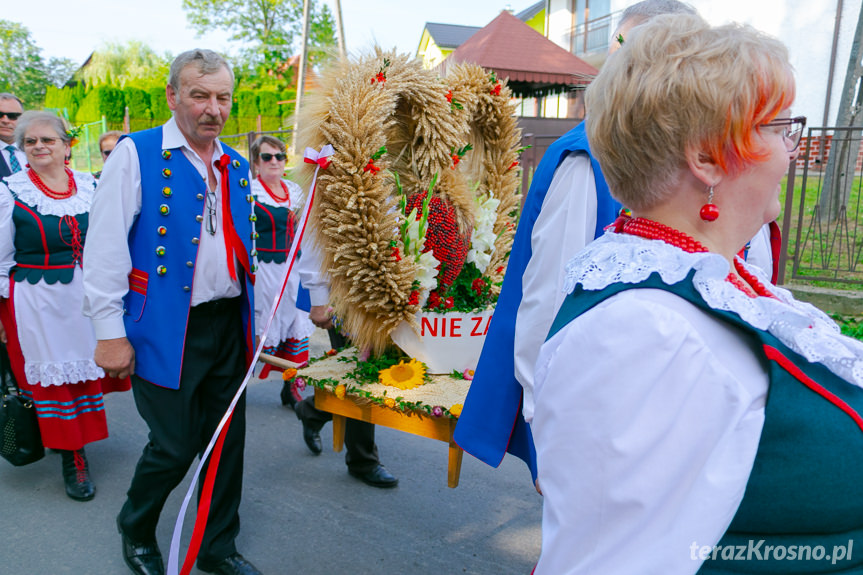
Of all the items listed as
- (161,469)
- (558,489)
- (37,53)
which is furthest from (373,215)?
(37,53)

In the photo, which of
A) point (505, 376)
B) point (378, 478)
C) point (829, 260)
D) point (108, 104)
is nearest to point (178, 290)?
point (505, 376)

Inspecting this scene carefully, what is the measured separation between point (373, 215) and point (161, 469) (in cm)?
137

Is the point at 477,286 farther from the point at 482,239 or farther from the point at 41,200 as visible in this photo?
the point at 41,200

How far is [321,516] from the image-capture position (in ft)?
11.2

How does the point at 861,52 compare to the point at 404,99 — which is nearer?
the point at 404,99

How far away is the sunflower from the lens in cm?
253

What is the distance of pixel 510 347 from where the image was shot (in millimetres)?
1934

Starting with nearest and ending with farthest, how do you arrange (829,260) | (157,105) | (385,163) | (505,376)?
(505,376)
(385,163)
(829,260)
(157,105)

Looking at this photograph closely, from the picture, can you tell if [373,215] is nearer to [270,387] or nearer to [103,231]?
[103,231]

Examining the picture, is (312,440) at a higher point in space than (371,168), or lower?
lower

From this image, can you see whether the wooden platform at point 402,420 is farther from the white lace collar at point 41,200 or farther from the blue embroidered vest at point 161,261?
the white lace collar at point 41,200

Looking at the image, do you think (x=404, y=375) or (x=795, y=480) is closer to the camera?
(x=795, y=480)

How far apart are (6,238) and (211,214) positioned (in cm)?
179

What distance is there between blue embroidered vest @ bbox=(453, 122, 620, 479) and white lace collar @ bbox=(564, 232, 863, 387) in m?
0.80
